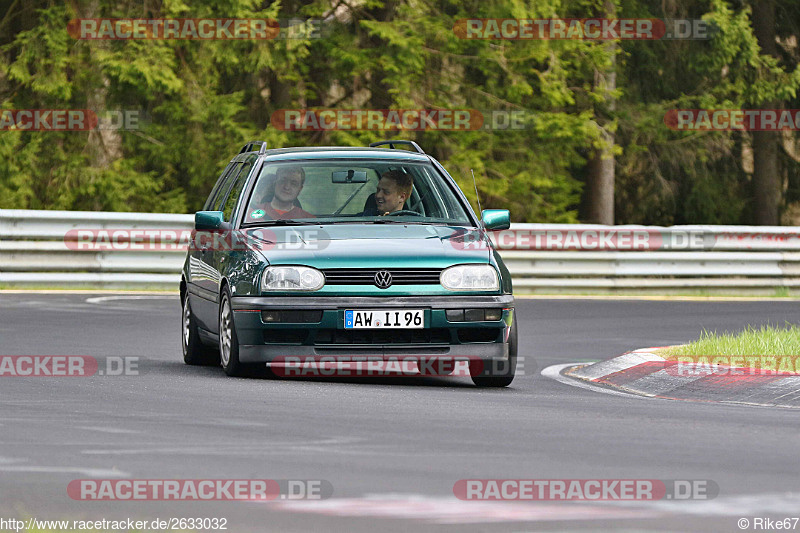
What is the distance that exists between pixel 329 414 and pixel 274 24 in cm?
1871

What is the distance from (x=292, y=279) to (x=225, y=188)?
8.85ft

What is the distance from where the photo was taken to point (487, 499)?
21.8 feet

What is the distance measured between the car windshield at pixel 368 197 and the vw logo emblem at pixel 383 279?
0.93 meters

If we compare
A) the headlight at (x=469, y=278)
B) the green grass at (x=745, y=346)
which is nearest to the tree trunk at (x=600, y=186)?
the green grass at (x=745, y=346)

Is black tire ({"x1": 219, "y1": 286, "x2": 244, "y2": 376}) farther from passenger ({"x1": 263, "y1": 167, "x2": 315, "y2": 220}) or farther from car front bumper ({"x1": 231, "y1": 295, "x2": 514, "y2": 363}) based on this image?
passenger ({"x1": 263, "y1": 167, "x2": 315, "y2": 220})

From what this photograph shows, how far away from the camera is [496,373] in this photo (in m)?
11.4

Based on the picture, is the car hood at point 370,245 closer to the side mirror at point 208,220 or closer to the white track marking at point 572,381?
the side mirror at point 208,220

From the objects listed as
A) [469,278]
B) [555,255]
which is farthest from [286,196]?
[555,255]

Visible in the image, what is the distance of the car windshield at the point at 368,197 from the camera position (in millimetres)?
11875

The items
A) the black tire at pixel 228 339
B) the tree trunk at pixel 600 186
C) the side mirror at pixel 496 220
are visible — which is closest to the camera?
the black tire at pixel 228 339

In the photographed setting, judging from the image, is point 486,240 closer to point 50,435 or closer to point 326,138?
point 50,435

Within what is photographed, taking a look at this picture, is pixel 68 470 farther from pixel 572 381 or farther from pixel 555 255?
pixel 555 255

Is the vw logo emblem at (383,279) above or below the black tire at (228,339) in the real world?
above

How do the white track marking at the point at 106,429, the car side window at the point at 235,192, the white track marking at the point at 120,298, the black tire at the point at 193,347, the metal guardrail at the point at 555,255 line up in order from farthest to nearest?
the metal guardrail at the point at 555,255
the white track marking at the point at 120,298
the black tire at the point at 193,347
the car side window at the point at 235,192
the white track marking at the point at 106,429
